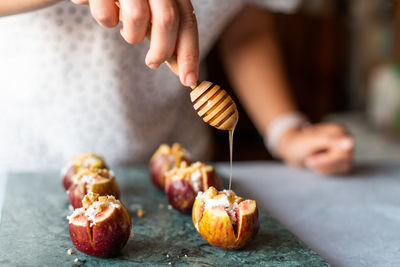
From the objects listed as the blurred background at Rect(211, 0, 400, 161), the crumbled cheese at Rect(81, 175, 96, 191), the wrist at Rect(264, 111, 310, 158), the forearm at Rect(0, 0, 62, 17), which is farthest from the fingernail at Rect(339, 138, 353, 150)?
the blurred background at Rect(211, 0, 400, 161)

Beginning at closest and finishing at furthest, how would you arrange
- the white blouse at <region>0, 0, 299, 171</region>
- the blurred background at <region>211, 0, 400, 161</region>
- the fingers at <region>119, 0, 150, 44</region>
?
the fingers at <region>119, 0, 150, 44</region> → the white blouse at <region>0, 0, 299, 171</region> → the blurred background at <region>211, 0, 400, 161</region>

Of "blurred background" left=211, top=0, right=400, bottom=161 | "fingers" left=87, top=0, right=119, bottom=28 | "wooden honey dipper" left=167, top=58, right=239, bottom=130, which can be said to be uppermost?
"fingers" left=87, top=0, right=119, bottom=28

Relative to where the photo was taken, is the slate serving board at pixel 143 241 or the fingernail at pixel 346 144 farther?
the fingernail at pixel 346 144

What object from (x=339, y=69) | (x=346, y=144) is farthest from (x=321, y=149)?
(x=339, y=69)

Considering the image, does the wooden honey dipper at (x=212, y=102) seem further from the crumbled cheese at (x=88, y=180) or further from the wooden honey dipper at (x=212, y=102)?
the crumbled cheese at (x=88, y=180)

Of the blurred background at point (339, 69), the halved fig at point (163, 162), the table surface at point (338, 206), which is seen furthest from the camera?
the blurred background at point (339, 69)

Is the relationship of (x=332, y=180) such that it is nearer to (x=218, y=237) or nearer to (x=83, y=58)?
(x=218, y=237)

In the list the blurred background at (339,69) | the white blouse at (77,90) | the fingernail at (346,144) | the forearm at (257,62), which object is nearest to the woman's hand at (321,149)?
the fingernail at (346,144)

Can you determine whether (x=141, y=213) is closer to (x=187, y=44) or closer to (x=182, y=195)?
(x=182, y=195)

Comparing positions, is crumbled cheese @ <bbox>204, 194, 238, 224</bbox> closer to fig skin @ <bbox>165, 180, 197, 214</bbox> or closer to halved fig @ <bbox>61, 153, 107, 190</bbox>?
fig skin @ <bbox>165, 180, 197, 214</bbox>
